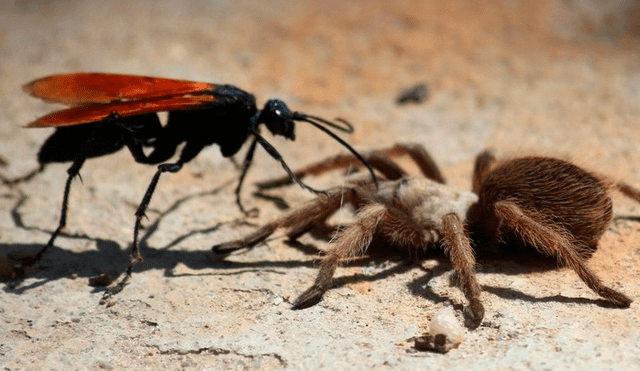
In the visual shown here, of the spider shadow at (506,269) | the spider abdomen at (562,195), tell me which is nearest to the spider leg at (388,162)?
the spider shadow at (506,269)

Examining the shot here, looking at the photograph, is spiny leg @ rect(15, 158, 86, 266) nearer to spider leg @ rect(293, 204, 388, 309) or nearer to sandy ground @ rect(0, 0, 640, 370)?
sandy ground @ rect(0, 0, 640, 370)

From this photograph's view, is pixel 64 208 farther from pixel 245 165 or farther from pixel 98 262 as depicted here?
pixel 245 165

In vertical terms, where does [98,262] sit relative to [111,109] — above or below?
below

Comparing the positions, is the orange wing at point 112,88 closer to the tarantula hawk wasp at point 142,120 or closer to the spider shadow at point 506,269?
the tarantula hawk wasp at point 142,120

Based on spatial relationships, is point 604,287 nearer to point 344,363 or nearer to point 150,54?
point 344,363

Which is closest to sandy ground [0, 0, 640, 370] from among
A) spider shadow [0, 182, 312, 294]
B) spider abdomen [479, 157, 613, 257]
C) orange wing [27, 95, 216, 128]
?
spider shadow [0, 182, 312, 294]

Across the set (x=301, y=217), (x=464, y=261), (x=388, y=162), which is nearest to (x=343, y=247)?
(x=301, y=217)
